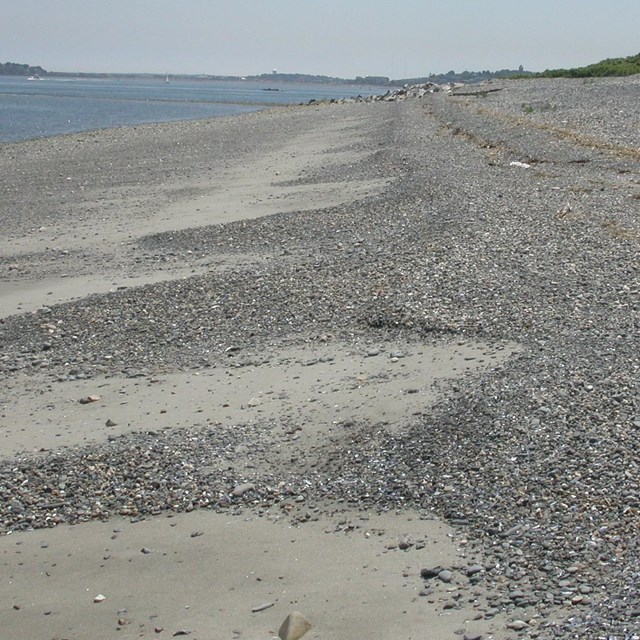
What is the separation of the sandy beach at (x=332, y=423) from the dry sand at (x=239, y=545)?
16 mm

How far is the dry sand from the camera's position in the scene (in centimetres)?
447

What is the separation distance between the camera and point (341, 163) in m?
21.5

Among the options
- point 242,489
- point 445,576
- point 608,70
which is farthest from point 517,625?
point 608,70

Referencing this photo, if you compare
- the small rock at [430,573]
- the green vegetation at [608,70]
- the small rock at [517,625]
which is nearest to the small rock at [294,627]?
the small rock at [430,573]

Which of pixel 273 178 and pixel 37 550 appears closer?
pixel 37 550

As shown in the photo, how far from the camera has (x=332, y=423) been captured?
255 inches

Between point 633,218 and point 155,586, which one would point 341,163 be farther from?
point 155,586

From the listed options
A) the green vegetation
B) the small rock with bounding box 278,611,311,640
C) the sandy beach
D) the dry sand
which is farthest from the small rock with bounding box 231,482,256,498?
the green vegetation

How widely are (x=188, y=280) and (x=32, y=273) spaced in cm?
254

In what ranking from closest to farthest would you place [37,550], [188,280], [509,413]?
[37,550]
[509,413]
[188,280]

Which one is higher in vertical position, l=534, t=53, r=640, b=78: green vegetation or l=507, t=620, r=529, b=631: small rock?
l=534, t=53, r=640, b=78: green vegetation

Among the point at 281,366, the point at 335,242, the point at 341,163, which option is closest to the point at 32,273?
the point at 335,242

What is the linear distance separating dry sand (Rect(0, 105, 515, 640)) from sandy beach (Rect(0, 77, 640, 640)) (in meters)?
0.02

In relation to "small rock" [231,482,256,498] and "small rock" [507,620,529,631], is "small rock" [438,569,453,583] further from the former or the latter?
"small rock" [231,482,256,498]
